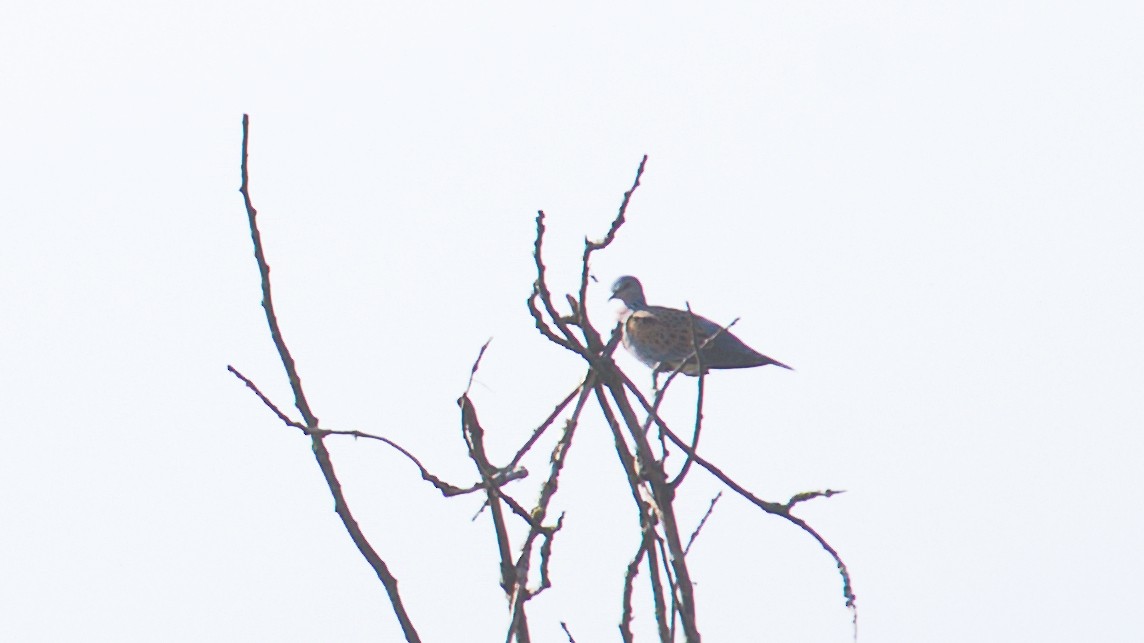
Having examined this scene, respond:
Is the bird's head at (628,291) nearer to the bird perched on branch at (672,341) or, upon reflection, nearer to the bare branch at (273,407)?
the bird perched on branch at (672,341)

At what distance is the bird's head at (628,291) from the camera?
43.0 ft

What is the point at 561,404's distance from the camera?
4.03 metres

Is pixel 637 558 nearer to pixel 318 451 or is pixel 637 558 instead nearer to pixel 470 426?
pixel 470 426

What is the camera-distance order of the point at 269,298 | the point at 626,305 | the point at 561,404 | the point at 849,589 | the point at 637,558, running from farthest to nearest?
the point at 626,305
the point at 849,589
the point at 561,404
the point at 637,558
the point at 269,298

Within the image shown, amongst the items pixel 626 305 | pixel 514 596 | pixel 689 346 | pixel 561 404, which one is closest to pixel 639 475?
pixel 561 404

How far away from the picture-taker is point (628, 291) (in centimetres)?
1332

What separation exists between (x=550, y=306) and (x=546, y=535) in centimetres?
51

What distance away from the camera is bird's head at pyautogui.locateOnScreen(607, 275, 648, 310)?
13.1m

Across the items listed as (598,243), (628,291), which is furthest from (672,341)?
(598,243)

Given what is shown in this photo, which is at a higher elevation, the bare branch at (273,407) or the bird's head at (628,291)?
the bird's head at (628,291)

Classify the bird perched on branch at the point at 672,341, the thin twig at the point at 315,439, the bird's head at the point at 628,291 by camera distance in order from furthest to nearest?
1. the bird's head at the point at 628,291
2. the bird perched on branch at the point at 672,341
3. the thin twig at the point at 315,439

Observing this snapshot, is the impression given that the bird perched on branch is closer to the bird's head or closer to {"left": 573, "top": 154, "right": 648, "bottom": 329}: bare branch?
the bird's head

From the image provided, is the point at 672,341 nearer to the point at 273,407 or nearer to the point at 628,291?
the point at 628,291

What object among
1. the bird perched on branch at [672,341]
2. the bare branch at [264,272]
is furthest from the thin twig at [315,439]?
the bird perched on branch at [672,341]
